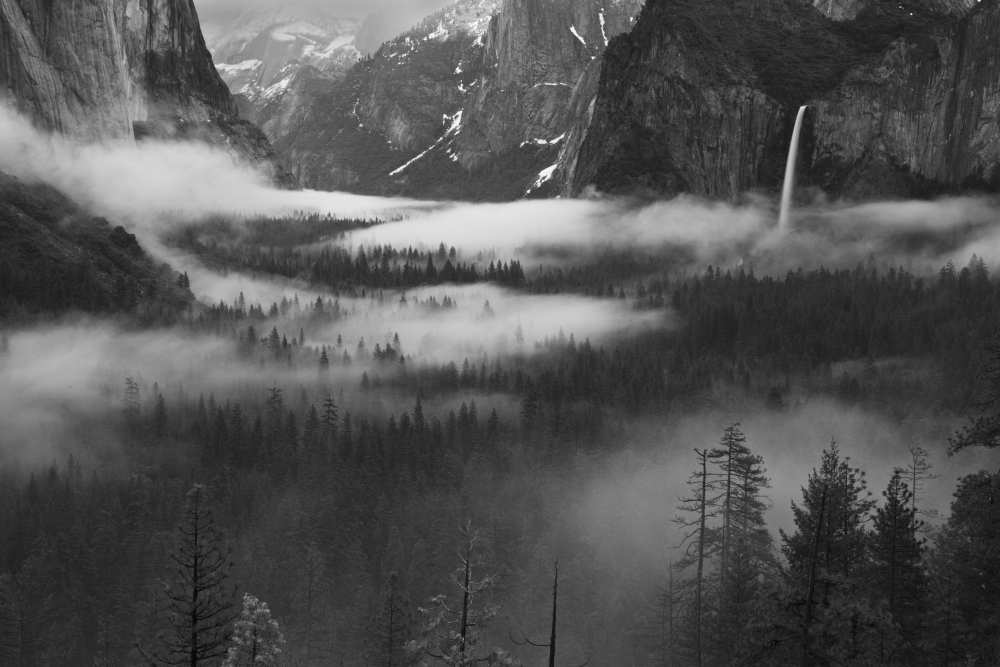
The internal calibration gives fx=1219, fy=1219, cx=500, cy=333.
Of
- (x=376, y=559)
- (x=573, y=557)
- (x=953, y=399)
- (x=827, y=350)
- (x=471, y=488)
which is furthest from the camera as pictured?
(x=827, y=350)

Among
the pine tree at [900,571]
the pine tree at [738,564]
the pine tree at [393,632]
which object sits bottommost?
the pine tree at [393,632]

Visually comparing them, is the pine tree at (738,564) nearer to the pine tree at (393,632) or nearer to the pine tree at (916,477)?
the pine tree at (916,477)

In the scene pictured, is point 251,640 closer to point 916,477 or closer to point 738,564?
point 738,564

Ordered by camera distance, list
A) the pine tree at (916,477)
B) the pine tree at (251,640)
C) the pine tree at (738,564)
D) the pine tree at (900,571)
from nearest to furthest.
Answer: the pine tree at (251,640) → the pine tree at (900,571) → the pine tree at (738,564) → the pine tree at (916,477)

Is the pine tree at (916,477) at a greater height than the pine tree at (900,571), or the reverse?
the pine tree at (900,571)

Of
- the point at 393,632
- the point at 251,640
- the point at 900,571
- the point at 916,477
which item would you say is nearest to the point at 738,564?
the point at 900,571

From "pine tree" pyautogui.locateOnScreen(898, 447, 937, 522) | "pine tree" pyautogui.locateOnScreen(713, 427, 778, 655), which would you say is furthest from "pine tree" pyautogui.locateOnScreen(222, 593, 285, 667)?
"pine tree" pyautogui.locateOnScreen(898, 447, 937, 522)

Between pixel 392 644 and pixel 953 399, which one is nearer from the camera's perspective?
pixel 392 644

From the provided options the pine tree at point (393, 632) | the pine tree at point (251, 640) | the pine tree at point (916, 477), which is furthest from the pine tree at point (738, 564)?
the pine tree at point (251, 640)

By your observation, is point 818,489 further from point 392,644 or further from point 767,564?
point 392,644

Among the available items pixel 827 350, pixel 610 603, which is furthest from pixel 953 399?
pixel 610 603

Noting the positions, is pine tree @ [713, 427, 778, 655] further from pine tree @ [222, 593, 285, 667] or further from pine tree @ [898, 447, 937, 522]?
pine tree @ [222, 593, 285, 667]
